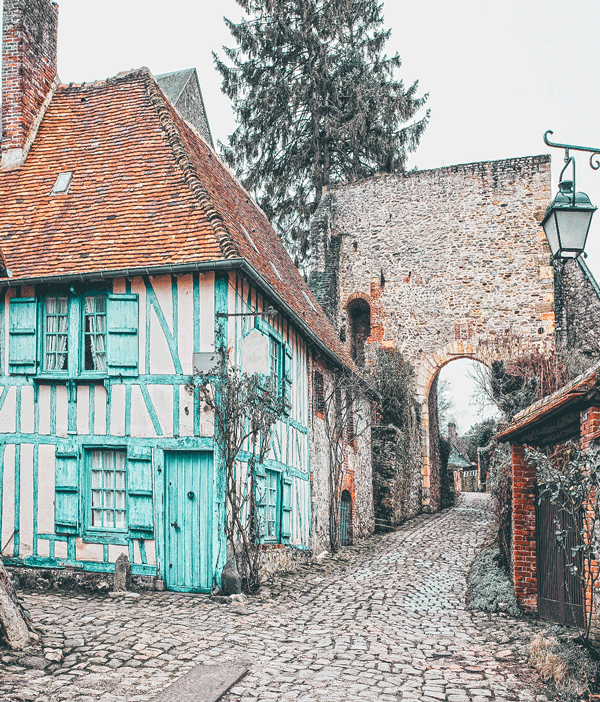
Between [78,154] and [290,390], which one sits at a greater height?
[78,154]

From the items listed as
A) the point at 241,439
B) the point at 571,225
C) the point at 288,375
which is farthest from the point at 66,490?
the point at 571,225

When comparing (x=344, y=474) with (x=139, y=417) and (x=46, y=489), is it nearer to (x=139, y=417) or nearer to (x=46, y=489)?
(x=139, y=417)

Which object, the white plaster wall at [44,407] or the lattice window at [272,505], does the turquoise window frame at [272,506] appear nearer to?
the lattice window at [272,505]

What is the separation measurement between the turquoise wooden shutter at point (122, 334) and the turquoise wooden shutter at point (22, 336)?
0.99 meters

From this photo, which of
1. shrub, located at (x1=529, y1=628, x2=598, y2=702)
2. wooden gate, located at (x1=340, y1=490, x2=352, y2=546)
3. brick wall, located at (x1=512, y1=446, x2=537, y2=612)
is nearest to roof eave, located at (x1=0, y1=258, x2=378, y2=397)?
brick wall, located at (x1=512, y1=446, x2=537, y2=612)

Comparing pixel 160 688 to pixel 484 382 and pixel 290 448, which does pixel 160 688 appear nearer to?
pixel 290 448

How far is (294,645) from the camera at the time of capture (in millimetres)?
6355

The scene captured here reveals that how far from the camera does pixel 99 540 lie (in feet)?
27.9

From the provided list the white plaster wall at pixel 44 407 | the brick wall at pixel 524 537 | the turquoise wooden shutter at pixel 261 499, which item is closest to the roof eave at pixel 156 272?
the white plaster wall at pixel 44 407

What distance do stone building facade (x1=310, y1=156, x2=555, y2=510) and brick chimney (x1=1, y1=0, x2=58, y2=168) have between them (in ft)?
32.6

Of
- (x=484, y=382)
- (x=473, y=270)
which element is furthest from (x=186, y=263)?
(x=473, y=270)

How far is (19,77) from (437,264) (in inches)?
451

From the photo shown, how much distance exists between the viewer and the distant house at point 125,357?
27.6 feet

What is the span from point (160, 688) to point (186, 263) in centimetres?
468
